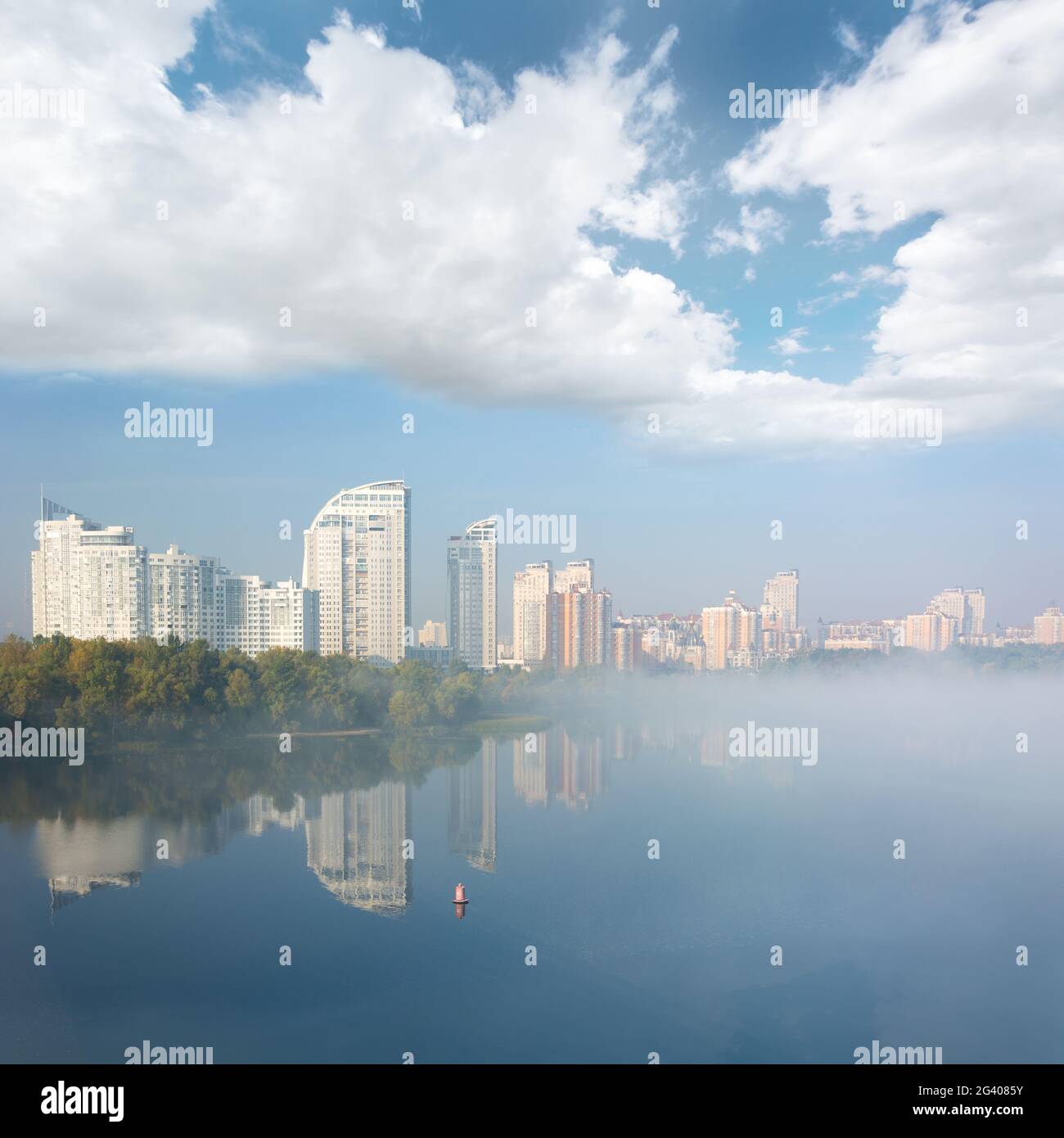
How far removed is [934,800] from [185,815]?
386 inches

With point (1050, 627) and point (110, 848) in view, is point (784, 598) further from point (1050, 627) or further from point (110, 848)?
point (110, 848)

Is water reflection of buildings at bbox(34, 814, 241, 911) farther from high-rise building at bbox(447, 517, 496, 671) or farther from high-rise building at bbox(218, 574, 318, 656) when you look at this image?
high-rise building at bbox(447, 517, 496, 671)

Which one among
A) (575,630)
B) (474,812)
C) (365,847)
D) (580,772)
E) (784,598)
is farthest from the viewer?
(784,598)

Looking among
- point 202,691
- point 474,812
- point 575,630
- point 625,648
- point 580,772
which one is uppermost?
point 575,630

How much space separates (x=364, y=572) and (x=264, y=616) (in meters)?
3.12

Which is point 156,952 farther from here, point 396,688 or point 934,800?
point 396,688

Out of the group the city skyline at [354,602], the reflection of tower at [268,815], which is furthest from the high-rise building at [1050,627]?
the reflection of tower at [268,815]

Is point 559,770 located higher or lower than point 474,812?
lower

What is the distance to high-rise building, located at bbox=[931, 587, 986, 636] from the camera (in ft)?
120

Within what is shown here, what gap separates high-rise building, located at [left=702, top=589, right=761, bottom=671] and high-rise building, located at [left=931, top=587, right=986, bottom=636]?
32.1 ft

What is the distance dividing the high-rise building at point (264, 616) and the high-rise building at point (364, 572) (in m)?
0.66

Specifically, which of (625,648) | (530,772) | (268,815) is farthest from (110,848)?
(625,648)

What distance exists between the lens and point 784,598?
40469 millimetres
